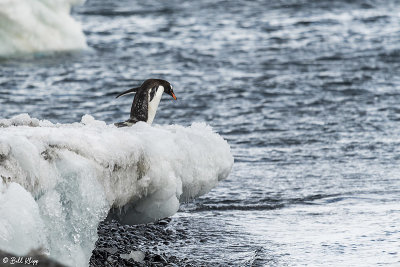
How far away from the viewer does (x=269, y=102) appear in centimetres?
1187

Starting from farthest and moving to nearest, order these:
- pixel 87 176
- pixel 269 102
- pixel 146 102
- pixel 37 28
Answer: pixel 37 28, pixel 269 102, pixel 146 102, pixel 87 176

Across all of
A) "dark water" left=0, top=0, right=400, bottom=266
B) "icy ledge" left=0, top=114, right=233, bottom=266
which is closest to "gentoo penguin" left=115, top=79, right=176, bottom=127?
"dark water" left=0, top=0, right=400, bottom=266

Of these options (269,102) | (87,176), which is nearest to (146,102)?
(87,176)

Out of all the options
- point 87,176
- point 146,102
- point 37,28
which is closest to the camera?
point 87,176

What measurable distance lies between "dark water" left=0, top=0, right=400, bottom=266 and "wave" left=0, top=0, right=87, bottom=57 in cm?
32

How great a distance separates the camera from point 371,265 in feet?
16.5

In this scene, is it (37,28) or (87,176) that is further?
(37,28)

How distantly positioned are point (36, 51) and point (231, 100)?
516cm

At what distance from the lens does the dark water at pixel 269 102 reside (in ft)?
19.3

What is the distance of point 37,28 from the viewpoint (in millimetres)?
15297

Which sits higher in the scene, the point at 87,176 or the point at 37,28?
the point at 87,176

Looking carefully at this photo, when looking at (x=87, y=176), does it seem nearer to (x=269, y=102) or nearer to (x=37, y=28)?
(x=269, y=102)

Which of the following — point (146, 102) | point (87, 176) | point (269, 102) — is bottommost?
point (269, 102)

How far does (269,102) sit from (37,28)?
536cm
